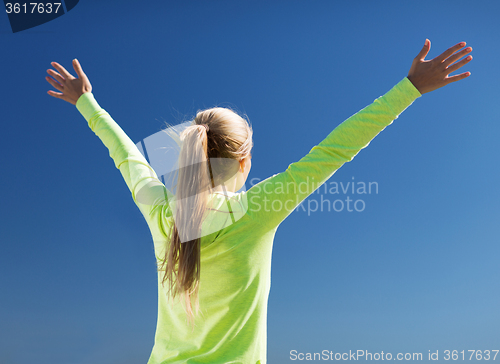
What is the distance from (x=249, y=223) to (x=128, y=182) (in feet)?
1.36

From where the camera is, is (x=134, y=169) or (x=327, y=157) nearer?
(x=327, y=157)

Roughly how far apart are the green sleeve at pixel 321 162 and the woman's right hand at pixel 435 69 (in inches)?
1.4

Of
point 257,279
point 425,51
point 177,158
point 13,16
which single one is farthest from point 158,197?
point 13,16

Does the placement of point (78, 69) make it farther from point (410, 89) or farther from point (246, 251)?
point (410, 89)

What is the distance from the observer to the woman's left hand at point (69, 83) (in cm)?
121

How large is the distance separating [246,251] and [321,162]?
0.83 ft

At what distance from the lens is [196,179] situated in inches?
34.7

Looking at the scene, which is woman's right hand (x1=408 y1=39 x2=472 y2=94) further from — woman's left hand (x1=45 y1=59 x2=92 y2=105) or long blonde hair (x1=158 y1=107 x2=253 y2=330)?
woman's left hand (x1=45 y1=59 x2=92 y2=105)

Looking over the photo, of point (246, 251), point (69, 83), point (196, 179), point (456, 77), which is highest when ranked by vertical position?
point (69, 83)

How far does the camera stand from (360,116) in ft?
2.62

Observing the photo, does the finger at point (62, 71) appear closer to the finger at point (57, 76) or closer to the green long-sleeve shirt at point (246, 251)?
the finger at point (57, 76)

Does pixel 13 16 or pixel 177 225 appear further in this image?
pixel 13 16

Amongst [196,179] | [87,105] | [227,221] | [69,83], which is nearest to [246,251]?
[227,221]

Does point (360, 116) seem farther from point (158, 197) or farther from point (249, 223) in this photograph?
point (158, 197)
